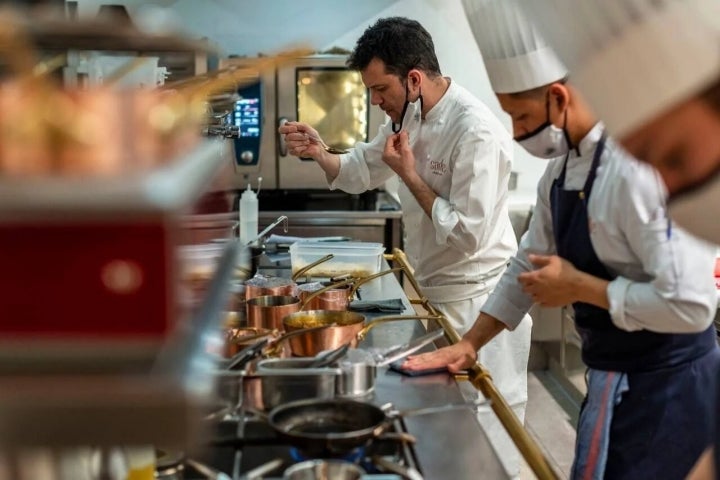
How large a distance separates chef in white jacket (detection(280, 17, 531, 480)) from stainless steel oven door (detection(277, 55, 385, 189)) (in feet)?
4.15

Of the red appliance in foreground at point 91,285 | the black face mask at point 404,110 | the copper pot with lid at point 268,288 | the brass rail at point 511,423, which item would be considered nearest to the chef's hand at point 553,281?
the brass rail at point 511,423

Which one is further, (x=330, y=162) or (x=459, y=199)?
(x=330, y=162)

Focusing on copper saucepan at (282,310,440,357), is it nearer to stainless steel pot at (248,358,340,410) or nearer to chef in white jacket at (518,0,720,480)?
stainless steel pot at (248,358,340,410)

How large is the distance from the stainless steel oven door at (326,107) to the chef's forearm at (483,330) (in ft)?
7.57

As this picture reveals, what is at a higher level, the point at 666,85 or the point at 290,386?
the point at 666,85

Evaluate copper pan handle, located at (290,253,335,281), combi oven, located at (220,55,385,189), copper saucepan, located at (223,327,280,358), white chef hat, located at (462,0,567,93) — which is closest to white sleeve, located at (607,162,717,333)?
white chef hat, located at (462,0,567,93)

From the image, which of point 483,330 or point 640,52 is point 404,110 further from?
point 640,52

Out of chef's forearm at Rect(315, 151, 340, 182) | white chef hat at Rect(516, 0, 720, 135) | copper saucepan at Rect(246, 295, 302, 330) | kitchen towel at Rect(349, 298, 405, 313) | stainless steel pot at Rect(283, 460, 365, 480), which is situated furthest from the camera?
chef's forearm at Rect(315, 151, 340, 182)

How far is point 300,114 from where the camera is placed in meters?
4.30

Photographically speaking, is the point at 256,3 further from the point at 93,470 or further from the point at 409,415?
the point at 93,470

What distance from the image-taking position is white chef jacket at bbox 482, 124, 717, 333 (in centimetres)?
157

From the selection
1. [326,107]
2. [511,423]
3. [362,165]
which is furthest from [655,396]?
[326,107]

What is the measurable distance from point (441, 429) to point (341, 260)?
1.31 m

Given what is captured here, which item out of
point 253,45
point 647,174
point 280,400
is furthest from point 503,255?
point 253,45
